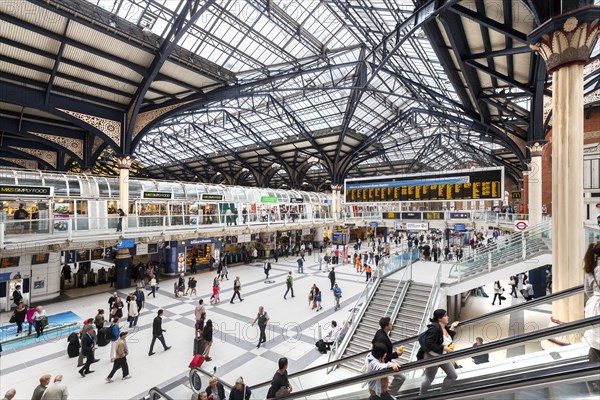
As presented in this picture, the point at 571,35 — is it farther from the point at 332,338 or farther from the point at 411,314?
the point at 332,338

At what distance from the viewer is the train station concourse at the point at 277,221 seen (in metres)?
6.08

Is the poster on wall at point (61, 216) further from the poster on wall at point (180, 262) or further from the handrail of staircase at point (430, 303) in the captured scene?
the handrail of staircase at point (430, 303)

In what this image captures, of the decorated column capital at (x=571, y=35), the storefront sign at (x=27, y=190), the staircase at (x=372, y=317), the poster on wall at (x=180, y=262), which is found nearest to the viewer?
the decorated column capital at (x=571, y=35)

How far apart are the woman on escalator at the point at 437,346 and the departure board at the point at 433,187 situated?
11014mm

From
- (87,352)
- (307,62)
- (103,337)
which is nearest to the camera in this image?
(87,352)

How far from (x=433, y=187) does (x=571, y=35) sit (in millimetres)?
8844

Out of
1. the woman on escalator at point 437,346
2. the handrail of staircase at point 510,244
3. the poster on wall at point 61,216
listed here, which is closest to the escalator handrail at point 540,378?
the woman on escalator at point 437,346

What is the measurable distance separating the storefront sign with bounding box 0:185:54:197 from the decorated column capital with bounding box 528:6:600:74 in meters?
18.9

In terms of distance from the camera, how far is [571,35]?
20.3 ft

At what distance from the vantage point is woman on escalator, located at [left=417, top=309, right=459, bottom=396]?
3342 mm

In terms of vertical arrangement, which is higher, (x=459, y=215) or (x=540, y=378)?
(x=459, y=215)

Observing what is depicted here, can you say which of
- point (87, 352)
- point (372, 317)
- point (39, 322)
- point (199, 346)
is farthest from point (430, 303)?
point (39, 322)

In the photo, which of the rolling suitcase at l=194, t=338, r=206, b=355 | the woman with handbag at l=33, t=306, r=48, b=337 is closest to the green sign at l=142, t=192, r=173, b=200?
the woman with handbag at l=33, t=306, r=48, b=337

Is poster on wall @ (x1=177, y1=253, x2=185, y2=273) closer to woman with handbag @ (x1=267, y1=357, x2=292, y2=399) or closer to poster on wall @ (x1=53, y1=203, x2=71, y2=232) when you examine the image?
poster on wall @ (x1=53, y1=203, x2=71, y2=232)
